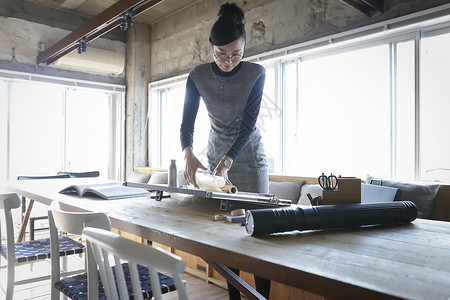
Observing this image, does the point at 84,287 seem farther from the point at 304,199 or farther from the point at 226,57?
the point at 304,199

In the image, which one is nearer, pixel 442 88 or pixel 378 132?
pixel 442 88

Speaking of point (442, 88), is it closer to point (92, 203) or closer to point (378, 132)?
point (378, 132)

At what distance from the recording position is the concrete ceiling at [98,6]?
4.82 metres

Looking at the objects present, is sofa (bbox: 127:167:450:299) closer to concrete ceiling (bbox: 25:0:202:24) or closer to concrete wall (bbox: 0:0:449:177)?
concrete wall (bbox: 0:0:449:177)

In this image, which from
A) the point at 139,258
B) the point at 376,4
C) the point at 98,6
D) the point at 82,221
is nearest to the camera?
the point at 139,258

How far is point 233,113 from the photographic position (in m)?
1.75

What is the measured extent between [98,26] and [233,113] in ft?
7.36

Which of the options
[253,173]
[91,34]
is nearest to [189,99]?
[253,173]

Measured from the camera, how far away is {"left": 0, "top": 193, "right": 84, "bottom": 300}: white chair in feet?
5.52

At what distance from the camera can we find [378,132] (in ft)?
10.3

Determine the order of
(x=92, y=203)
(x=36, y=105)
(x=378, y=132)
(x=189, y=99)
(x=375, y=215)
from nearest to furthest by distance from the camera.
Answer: (x=375, y=215), (x=92, y=203), (x=189, y=99), (x=378, y=132), (x=36, y=105)

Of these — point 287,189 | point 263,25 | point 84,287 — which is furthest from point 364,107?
point 84,287

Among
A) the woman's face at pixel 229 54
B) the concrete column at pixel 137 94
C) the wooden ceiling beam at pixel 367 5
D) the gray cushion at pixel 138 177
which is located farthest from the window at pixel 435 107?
the concrete column at pixel 137 94

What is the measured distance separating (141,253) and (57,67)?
5.02m
